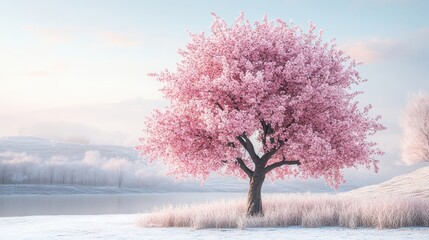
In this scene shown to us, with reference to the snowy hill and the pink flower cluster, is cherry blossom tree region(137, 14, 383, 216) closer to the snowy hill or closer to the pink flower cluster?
the pink flower cluster

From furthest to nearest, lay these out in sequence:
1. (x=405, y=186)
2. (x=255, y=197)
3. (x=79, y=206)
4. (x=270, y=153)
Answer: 1. (x=79, y=206)
2. (x=405, y=186)
3. (x=255, y=197)
4. (x=270, y=153)

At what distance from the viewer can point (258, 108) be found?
2158 cm

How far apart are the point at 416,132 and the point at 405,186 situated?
14.4 metres

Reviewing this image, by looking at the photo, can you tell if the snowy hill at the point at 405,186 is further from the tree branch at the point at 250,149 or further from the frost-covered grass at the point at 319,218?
the tree branch at the point at 250,149

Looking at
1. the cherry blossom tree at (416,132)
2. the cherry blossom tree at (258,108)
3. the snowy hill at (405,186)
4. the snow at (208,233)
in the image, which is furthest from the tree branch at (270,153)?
the cherry blossom tree at (416,132)

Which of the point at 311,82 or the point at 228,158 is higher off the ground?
the point at 311,82

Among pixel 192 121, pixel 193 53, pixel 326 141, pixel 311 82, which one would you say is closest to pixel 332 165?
pixel 326 141

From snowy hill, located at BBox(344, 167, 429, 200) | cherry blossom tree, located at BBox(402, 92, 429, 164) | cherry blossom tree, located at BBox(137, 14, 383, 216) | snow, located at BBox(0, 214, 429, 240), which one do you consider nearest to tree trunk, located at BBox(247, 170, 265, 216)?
cherry blossom tree, located at BBox(137, 14, 383, 216)

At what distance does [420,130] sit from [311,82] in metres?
37.2

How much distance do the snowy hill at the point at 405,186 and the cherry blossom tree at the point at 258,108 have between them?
16154mm

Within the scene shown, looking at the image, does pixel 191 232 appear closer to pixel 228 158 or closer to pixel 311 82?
pixel 228 158

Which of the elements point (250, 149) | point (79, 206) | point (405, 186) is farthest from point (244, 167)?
point (79, 206)

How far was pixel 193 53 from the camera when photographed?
2388 cm

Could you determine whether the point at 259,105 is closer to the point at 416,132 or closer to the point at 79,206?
the point at 416,132
